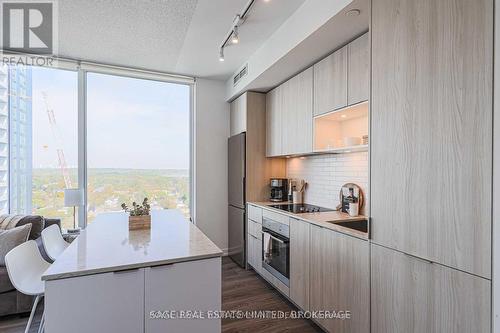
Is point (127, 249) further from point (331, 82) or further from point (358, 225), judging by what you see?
point (331, 82)

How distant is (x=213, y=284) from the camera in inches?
60.4

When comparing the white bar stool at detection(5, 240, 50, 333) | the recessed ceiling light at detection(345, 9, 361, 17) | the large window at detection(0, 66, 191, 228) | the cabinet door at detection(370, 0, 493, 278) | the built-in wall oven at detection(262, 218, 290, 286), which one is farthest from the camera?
the large window at detection(0, 66, 191, 228)

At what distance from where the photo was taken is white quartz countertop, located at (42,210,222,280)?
52.4 inches

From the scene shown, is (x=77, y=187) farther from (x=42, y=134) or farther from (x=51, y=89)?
(x=51, y=89)

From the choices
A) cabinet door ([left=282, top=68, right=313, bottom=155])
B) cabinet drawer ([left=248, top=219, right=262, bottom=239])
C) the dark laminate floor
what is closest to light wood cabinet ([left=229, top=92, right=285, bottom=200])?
cabinet drawer ([left=248, top=219, right=262, bottom=239])

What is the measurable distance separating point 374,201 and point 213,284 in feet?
3.70

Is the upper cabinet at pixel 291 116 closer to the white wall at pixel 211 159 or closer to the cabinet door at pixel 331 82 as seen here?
the cabinet door at pixel 331 82

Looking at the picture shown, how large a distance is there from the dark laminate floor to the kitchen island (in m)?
0.94

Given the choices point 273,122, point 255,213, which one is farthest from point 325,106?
point 255,213

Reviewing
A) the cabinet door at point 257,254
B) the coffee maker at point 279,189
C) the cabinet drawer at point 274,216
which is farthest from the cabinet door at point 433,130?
the coffee maker at point 279,189

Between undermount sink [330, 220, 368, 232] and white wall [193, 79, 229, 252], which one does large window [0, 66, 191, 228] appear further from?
undermount sink [330, 220, 368, 232]

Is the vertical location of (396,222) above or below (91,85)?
below

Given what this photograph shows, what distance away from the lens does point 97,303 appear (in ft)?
4.29

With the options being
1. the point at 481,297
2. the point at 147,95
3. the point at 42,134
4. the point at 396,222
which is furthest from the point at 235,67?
the point at 481,297
